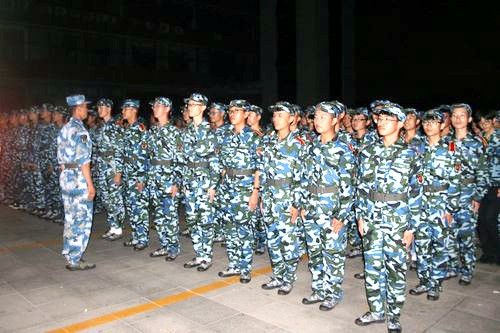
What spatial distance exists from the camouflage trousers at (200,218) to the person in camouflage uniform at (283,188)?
1.12 metres

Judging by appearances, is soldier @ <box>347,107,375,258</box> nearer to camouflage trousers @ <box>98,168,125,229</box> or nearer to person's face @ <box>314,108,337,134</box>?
person's face @ <box>314,108,337,134</box>

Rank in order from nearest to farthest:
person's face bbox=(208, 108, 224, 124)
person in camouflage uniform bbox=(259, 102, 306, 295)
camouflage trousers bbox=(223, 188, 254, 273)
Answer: person in camouflage uniform bbox=(259, 102, 306, 295)
camouflage trousers bbox=(223, 188, 254, 273)
person's face bbox=(208, 108, 224, 124)

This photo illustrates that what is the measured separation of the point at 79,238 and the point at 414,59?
15922 millimetres

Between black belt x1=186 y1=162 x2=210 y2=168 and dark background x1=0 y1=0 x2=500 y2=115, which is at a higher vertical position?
dark background x1=0 y1=0 x2=500 y2=115

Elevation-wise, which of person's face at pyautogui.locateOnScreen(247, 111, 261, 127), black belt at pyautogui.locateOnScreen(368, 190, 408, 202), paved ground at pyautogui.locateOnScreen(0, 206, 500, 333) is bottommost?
paved ground at pyautogui.locateOnScreen(0, 206, 500, 333)

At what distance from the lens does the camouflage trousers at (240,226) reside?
5.88 m

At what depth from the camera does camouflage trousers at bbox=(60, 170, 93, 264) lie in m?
6.52

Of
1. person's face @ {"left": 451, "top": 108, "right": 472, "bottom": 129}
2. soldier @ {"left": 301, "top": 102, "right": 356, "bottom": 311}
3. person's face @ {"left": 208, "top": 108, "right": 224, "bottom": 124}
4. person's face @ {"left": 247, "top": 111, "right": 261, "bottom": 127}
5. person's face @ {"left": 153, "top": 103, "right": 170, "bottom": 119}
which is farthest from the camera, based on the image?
person's face @ {"left": 208, "top": 108, "right": 224, "bottom": 124}

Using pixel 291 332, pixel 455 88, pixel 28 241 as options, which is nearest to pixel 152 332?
pixel 291 332

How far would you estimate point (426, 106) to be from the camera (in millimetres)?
17953

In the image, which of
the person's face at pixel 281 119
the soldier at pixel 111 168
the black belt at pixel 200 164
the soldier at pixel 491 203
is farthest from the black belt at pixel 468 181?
the soldier at pixel 111 168

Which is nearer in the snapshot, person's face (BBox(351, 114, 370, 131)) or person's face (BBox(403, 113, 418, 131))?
person's face (BBox(403, 113, 418, 131))

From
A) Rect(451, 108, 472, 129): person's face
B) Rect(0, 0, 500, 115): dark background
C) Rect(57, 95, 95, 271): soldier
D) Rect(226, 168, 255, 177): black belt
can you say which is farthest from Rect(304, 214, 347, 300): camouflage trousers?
Rect(0, 0, 500, 115): dark background

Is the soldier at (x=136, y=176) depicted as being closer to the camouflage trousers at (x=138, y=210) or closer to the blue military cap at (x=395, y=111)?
the camouflage trousers at (x=138, y=210)
